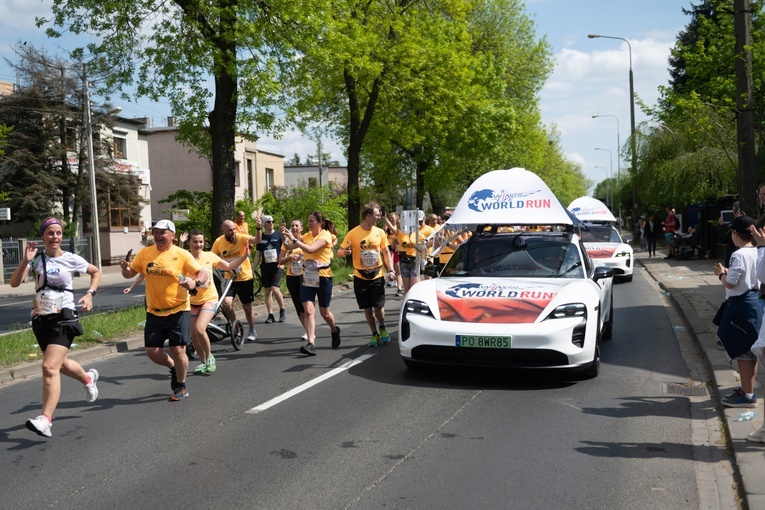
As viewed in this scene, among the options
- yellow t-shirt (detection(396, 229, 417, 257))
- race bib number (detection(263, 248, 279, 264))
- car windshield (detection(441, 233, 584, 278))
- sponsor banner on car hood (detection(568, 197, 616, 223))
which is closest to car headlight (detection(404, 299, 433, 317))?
car windshield (detection(441, 233, 584, 278))

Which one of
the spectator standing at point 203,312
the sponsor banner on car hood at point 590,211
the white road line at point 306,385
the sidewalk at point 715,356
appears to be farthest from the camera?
the sponsor banner on car hood at point 590,211

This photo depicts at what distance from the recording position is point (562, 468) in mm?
5277

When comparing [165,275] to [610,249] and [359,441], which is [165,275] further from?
[610,249]

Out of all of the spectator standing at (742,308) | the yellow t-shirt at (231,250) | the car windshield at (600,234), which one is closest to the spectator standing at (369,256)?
the yellow t-shirt at (231,250)

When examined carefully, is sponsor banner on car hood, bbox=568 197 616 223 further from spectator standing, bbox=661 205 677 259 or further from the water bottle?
the water bottle

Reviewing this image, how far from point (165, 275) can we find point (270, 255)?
5934mm

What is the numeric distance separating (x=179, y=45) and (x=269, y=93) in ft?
7.32

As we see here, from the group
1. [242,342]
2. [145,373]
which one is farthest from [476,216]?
[145,373]

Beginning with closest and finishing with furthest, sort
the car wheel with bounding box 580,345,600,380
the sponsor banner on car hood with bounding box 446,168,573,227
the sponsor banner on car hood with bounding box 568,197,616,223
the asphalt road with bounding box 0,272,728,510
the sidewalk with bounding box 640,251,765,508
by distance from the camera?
the asphalt road with bounding box 0,272,728,510 < the sidewalk with bounding box 640,251,765,508 < the car wheel with bounding box 580,345,600,380 < the sponsor banner on car hood with bounding box 446,168,573,227 < the sponsor banner on car hood with bounding box 568,197,616,223

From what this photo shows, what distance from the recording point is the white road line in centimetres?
719

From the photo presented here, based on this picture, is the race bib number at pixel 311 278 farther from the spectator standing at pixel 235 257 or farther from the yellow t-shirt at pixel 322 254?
the spectator standing at pixel 235 257

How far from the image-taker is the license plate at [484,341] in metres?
7.55

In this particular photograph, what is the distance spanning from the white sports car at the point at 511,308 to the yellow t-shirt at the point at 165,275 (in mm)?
2255

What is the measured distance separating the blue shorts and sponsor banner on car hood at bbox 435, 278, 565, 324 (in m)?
2.10
